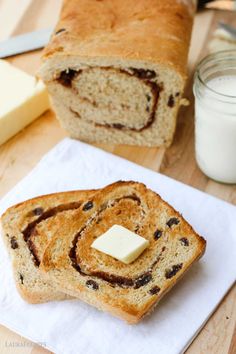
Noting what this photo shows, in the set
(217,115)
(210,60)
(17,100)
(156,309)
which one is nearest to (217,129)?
(217,115)

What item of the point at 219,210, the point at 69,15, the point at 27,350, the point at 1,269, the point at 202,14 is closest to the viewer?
the point at 27,350

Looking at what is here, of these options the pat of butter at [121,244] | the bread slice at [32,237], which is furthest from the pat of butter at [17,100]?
the pat of butter at [121,244]

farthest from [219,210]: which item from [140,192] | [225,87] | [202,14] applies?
[202,14]

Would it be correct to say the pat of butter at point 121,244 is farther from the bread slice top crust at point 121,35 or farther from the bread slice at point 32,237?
the bread slice top crust at point 121,35

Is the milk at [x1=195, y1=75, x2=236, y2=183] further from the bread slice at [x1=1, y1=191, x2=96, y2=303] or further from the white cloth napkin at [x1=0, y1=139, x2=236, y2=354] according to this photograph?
the bread slice at [x1=1, y1=191, x2=96, y2=303]

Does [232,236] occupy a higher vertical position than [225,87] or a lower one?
lower

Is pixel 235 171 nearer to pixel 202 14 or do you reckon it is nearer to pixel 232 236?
pixel 232 236

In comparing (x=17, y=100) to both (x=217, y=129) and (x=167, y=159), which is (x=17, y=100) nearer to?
(x=167, y=159)
